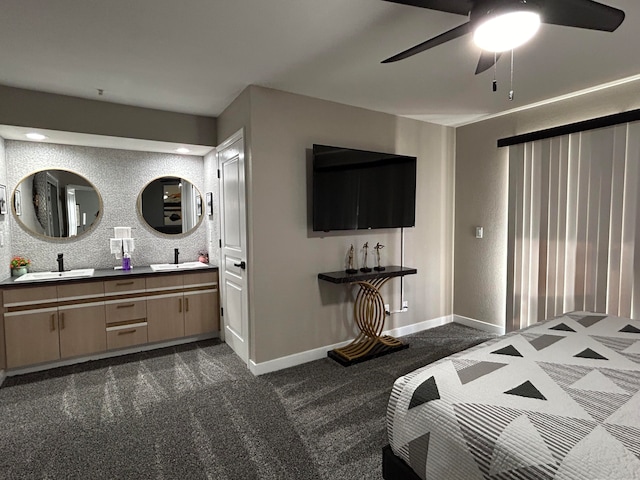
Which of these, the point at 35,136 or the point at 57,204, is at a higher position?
the point at 35,136

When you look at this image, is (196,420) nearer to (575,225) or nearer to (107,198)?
(107,198)

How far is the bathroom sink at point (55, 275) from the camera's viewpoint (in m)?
3.18

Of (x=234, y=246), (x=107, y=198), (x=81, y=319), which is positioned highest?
(x=107, y=198)

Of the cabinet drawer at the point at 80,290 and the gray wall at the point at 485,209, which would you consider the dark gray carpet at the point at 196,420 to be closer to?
the cabinet drawer at the point at 80,290

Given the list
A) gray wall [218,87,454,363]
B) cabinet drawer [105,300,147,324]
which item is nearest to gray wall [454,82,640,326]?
gray wall [218,87,454,363]

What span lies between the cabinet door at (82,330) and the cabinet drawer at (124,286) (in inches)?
6.6

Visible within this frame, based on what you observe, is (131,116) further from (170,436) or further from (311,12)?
(170,436)

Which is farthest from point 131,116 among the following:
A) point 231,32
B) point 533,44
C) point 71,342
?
point 533,44

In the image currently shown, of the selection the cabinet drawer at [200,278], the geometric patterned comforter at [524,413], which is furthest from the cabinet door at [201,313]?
the geometric patterned comforter at [524,413]

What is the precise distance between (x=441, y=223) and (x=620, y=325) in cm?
232

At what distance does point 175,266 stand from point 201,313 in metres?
0.63

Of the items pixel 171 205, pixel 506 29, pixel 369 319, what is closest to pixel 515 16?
pixel 506 29

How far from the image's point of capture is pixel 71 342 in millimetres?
3225

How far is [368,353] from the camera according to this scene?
3.33 metres
